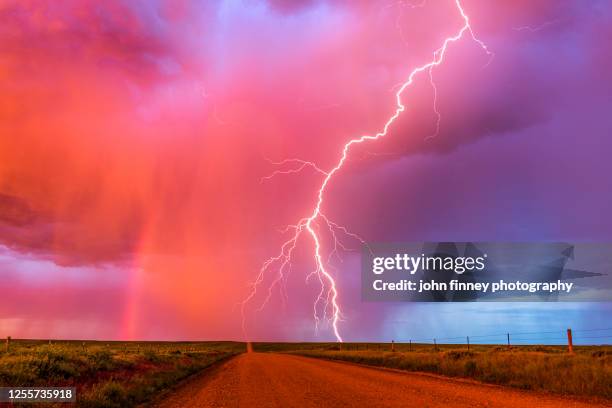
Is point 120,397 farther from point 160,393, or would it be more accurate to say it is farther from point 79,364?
point 79,364

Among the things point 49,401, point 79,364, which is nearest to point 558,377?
point 49,401

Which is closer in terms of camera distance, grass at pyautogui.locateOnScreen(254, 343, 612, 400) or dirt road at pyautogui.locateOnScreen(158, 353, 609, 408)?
dirt road at pyautogui.locateOnScreen(158, 353, 609, 408)

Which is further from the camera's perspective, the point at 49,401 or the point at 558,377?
the point at 558,377

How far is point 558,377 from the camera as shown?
14195 mm

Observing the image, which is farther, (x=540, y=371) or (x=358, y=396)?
(x=540, y=371)

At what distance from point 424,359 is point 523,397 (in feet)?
42.9

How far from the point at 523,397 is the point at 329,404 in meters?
4.90

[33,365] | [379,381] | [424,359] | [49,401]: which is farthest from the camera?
[424,359]

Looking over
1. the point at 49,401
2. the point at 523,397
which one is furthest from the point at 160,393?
the point at 523,397

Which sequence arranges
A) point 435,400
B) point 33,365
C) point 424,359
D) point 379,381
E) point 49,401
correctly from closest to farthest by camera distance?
1. point 49,401
2. point 435,400
3. point 33,365
4. point 379,381
5. point 424,359

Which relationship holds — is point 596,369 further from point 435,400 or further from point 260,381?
point 260,381

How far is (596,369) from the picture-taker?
13781mm

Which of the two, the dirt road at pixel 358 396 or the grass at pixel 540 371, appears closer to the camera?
the dirt road at pixel 358 396

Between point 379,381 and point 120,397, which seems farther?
point 379,381
